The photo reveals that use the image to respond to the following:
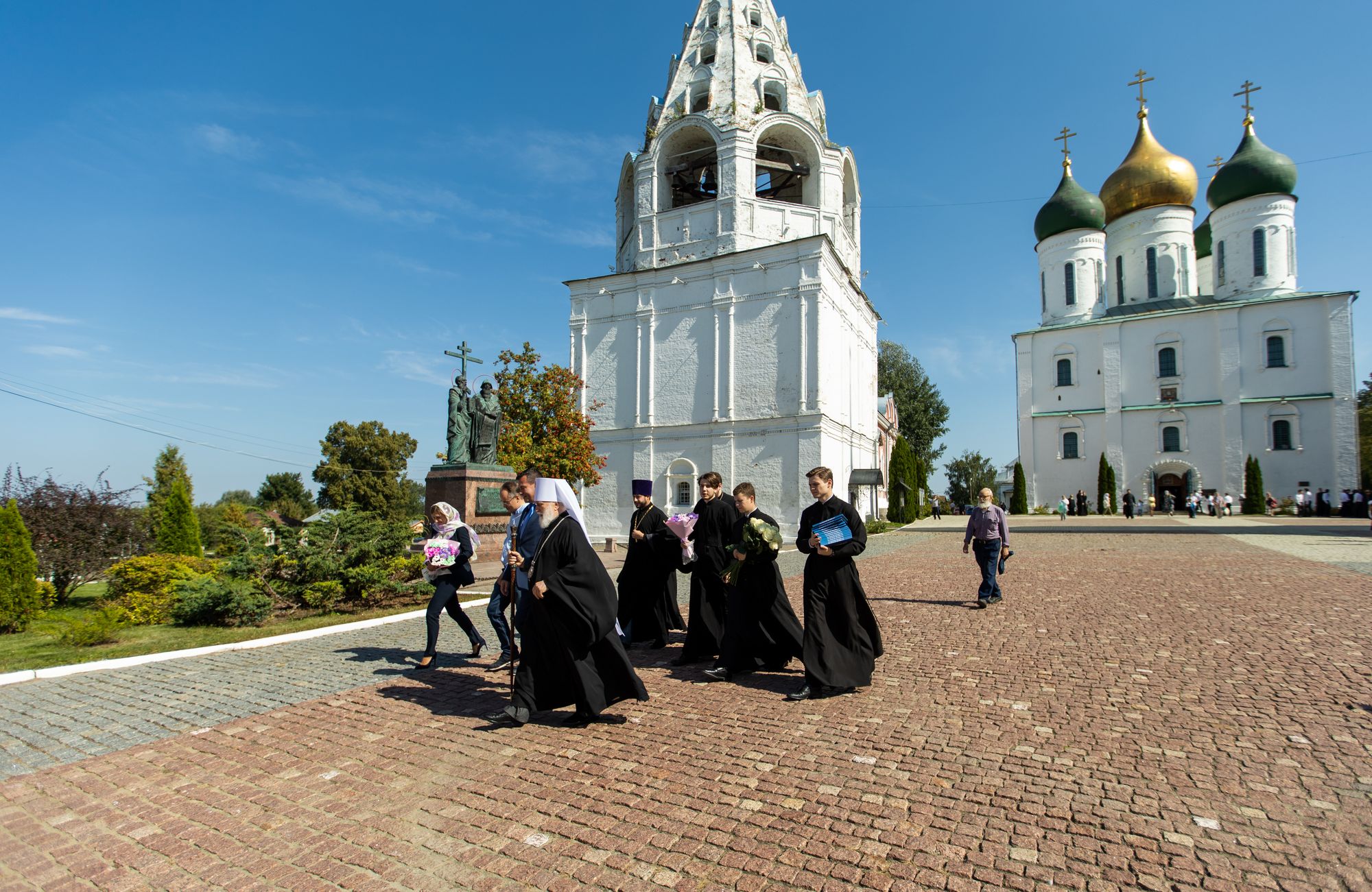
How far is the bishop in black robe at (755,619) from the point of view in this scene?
6.25 metres

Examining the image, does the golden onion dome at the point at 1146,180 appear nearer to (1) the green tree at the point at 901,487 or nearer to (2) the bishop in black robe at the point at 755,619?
(1) the green tree at the point at 901,487

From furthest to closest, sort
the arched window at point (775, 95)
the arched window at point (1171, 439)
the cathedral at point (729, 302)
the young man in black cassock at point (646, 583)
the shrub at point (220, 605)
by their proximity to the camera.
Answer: the arched window at point (1171, 439) → the arched window at point (775, 95) → the cathedral at point (729, 302) → the shrub at point (220, 605) → the young man in black cassock at point (646, 583)

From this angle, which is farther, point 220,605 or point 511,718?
point 220,605

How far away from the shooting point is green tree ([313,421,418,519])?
53969mm

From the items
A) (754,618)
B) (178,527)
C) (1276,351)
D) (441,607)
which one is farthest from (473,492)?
(1276,351)

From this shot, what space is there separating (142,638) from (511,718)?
6721 mm

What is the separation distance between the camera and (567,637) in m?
5.06

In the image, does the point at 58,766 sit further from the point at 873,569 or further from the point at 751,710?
the point at 873,569

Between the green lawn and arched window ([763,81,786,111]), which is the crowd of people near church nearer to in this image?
the green lawn

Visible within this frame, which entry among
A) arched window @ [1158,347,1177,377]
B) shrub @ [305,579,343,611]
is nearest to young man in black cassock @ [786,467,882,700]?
shrub @ [305,579,343,611]

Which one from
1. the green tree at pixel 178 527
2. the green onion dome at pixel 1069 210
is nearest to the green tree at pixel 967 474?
the green onion dome at pixel 1069 210

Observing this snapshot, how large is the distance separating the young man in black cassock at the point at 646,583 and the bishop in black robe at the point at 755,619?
135 centimetres

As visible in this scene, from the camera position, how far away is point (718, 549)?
6.93 m

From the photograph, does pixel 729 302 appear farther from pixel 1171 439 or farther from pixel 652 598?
pixel 1171 439
